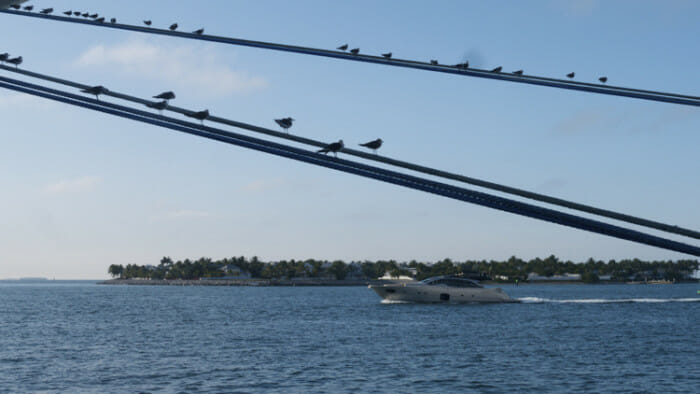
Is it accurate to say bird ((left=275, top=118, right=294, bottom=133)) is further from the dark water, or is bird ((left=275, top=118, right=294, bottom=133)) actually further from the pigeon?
the dark water

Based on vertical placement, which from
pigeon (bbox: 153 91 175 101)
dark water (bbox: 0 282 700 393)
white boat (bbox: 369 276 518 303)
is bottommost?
dark water (bbox: 0 282 700 393)

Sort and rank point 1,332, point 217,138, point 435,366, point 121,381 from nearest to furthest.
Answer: point 217,138 → point 121,381 → point 435,366 → point 1,332

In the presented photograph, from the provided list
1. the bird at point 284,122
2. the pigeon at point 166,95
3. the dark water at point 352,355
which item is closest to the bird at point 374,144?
the bird at point 284,122

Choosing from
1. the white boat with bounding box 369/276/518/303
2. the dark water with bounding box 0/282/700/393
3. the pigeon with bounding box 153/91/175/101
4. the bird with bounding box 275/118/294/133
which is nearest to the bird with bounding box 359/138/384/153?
the bird with bounding box 275/118/294/133

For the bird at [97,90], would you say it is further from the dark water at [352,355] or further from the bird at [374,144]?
the dark water at [352,355]

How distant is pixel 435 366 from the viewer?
4403 centimetres

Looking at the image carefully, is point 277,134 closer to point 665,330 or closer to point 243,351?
point 243,351

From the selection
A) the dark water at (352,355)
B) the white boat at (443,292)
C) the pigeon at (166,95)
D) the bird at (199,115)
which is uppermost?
the pigeon at (166,95)

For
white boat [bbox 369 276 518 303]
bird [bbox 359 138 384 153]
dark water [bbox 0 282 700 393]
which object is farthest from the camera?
white boat [bbox 369 276 518 303]

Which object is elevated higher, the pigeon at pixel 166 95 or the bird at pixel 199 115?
the pigeon at pixel 166 95

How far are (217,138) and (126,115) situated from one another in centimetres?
274

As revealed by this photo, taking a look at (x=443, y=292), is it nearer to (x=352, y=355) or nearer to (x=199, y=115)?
(x=352, y=355)

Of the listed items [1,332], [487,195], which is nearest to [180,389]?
[487,195]

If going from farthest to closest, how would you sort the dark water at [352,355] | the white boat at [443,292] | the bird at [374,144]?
the white boat at [443,292] → the dark water at [352,355] → the bird at [374,144]
